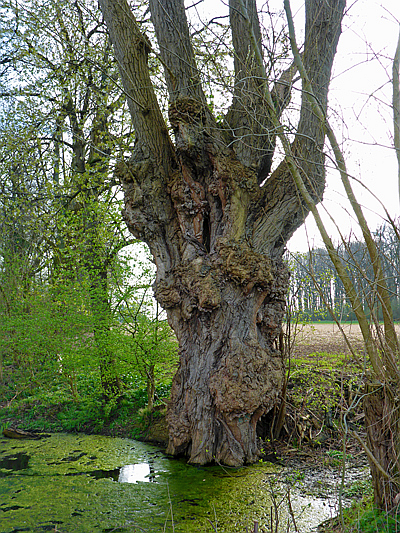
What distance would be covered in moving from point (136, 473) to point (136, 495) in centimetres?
66

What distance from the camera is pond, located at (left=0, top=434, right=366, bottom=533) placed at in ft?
10.6

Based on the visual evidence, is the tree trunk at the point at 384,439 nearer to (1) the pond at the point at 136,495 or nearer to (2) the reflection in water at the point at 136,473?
(1) the pond at the point at 136,495

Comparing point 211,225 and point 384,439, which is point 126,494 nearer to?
point 384,439

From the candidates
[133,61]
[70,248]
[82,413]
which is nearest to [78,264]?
[70,248]

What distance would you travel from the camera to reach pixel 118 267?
20.5ft

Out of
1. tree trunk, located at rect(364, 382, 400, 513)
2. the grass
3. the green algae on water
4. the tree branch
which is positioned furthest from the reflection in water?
the tree branch

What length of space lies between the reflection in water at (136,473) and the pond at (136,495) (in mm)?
11

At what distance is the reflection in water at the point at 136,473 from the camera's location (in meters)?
4.23

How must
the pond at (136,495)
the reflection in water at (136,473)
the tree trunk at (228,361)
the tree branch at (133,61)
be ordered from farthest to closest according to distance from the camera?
the tree branch at (133,61) → the tree trunk at (228,361) → the reflection in water at (136,473) → the pond at (136,495)

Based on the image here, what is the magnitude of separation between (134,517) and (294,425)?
8.60 feet

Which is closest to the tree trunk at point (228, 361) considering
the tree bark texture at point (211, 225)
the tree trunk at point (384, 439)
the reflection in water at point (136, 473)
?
the tree bark texture at point (211, 225)

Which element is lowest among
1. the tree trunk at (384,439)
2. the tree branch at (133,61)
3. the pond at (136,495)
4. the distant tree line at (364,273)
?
the pond at (136,495)

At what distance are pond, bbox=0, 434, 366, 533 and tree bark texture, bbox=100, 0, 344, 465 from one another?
0.44 meters

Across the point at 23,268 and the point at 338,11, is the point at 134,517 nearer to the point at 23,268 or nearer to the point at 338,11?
the point at 338,11
